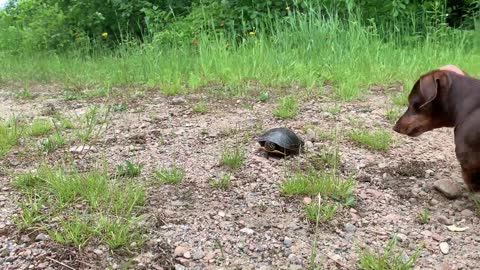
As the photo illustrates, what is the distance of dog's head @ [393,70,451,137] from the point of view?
3.14m

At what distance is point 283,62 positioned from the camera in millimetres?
5906

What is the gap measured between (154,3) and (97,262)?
26.6 ft

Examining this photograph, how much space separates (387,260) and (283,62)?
379cm

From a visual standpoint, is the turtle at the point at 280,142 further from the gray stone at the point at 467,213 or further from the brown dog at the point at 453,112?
the gray stone at the point at 467,213

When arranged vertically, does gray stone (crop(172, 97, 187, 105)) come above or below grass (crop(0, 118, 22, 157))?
below

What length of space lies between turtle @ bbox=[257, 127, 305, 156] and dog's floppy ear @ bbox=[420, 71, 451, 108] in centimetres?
85

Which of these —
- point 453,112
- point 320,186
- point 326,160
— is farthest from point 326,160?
point 453,112

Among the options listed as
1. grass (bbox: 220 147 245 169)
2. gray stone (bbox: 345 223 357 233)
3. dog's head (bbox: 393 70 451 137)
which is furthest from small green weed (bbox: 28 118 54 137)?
dog's head (bbox: 393 70 451 137)

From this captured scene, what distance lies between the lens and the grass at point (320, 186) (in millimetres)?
2975

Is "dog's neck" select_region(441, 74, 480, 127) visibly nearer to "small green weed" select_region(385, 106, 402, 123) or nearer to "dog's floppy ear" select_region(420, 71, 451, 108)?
"dog's floppy ear" select_region(420, 71, 451, 108)

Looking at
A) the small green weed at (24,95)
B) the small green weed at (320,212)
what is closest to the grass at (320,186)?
the small green weed at (320,212)

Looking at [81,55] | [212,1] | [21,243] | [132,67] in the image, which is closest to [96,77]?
[132,67]

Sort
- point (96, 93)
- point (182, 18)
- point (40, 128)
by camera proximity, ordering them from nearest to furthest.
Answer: point (40, 128)
point (96, 93)
point (182, 18)

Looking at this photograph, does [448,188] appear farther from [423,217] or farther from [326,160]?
[326,160]
